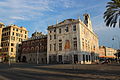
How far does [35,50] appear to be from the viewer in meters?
69.4

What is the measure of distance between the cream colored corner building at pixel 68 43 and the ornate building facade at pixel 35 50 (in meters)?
6.69

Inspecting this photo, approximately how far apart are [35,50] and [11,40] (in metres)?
21.3

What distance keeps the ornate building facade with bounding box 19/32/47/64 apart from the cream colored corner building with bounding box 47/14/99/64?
6686 millimetres

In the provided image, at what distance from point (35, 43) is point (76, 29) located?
28645 mm

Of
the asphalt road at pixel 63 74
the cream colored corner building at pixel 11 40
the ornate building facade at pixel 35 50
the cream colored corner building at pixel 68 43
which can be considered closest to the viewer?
the asphalt road at pixel 63 74

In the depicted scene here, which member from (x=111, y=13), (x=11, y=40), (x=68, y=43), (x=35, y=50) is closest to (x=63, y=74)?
(x=111, y=13)

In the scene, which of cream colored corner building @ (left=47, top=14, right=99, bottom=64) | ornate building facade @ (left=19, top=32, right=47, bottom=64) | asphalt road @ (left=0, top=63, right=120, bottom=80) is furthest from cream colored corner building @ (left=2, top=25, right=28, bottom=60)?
asphalt road @ (left=0, top=63, right=120, bottom=80)

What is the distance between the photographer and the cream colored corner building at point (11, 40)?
7938 centimetres

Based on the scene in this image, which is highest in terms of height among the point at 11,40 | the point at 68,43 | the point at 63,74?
the point at 11,40

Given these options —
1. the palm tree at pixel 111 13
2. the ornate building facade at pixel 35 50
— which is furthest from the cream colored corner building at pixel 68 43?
the palm tree at pixel 111 13

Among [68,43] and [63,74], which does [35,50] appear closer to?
[68,43]

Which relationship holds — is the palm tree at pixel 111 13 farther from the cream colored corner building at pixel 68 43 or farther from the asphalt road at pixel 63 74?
the cream colored corner building at pixel 68 43

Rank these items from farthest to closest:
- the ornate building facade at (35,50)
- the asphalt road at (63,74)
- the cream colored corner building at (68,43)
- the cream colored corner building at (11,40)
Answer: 1. the cream colored corner building at (11,40)
2. the ornate building facade at (35,50)
3. the cream colored corner building at (68,43)
4. the asphalt road at (63,74)

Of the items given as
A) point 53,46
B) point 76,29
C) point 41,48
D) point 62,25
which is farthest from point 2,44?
point 76,29
